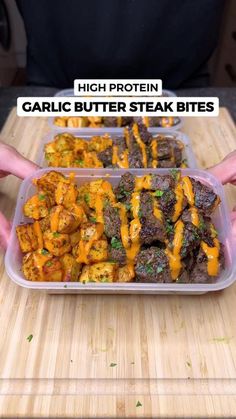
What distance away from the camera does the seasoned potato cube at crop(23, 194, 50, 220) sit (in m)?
1.20

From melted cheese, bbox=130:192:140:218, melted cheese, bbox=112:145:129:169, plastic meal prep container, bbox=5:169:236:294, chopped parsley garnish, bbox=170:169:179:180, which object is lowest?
plastic meal prep container, bbox=5:169:236:294

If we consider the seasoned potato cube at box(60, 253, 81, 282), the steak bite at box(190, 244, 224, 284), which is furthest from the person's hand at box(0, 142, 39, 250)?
the steak bite at box(190, 244, 224, 284)

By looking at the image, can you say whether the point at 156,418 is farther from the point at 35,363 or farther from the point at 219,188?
the point at 219,188

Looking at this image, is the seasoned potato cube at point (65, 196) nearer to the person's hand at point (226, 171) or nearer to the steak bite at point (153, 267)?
the steak bite at point (153, 267)

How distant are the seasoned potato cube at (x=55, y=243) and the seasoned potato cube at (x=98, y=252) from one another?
0.08 metres

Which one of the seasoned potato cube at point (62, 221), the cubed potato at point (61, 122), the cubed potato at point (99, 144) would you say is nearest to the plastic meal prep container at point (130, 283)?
the seasoned potato cube at point (62, 221)

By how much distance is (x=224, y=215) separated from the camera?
4.02 feet

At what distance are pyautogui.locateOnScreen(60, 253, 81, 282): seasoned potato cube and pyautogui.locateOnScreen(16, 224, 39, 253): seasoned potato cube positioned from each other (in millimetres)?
94

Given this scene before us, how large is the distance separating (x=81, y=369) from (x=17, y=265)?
1.12 feet

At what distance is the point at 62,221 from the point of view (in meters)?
1.14

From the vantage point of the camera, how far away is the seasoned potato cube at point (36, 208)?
3.92ft

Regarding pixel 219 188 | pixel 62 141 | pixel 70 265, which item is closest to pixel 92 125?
pixel 62 141

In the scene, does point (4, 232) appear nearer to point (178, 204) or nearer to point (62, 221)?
point (62, 221)

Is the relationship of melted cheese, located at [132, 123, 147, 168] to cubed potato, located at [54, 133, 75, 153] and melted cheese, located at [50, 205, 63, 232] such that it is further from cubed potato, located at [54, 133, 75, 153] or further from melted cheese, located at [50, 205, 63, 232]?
melted cheese, located at [50, 205, 63, 232]
